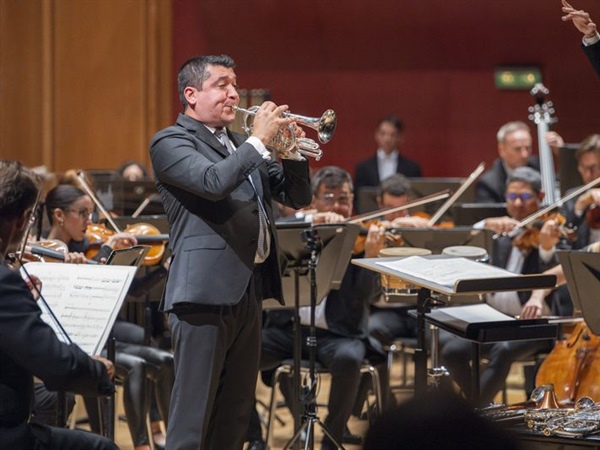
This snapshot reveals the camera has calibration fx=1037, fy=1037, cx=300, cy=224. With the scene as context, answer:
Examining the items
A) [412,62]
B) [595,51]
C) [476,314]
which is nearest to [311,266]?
[476,314]

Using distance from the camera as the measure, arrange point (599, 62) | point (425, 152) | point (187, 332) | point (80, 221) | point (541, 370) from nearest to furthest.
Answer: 1. point (187, 332)
2. point (599, 62)
3. point (541, 370)
4. point (80, 221)
5. point (425, 152)

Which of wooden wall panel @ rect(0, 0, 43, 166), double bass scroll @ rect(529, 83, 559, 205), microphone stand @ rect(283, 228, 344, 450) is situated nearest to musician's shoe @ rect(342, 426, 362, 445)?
microphone stand @ rect(283, 228, 344, 450)

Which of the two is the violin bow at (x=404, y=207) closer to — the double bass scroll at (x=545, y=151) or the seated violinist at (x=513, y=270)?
the seated violinist at (x=513, y=270)

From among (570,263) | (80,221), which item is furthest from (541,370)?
(80,221)

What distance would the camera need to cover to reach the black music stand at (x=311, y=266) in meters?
3.72

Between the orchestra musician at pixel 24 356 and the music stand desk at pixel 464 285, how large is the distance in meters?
1.14

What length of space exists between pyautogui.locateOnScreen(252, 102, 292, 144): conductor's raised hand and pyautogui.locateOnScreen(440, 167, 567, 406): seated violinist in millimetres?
1716

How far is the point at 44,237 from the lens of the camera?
Result: 4551 millimetres

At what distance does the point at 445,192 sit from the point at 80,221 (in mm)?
2099

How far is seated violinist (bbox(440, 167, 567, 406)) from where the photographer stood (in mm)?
4488

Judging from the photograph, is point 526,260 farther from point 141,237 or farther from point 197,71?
point 197,71

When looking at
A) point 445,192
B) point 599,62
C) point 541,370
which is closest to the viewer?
point 599,62

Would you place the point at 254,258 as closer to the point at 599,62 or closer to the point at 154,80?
the point at 599,62

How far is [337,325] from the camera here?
4.48 meters
